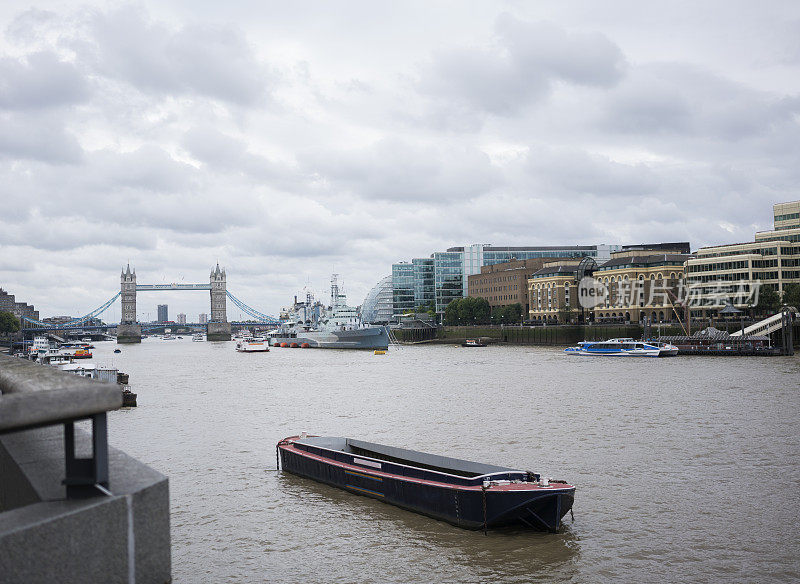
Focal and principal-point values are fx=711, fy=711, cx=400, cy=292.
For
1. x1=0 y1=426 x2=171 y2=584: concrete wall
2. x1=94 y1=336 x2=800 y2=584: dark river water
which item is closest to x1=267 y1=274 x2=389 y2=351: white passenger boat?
x1=94 y1=336 x2=800 y2=584: dark river water

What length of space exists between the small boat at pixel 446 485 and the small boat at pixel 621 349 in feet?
241

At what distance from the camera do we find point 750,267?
118 m

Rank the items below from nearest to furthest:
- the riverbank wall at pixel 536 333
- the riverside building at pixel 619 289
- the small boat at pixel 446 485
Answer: the small boat at pixel 446 485
the riverbank wall at pixel 536 333
the riverside building at pixel 619 289

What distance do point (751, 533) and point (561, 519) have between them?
4.46m

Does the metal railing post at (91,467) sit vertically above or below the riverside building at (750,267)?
below

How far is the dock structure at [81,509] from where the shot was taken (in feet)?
19.4

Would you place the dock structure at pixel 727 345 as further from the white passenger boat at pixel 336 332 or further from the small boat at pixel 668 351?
the white passenger boat at pixel 336 332

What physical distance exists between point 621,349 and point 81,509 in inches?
3732

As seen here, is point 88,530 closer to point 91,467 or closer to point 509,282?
point 91,467

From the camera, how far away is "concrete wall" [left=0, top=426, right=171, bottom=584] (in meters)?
5.86

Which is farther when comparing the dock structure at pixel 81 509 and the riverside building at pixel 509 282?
the riverside building at pixel 509 282

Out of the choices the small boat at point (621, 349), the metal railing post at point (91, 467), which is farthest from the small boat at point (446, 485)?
the small boat at point (621, 349)

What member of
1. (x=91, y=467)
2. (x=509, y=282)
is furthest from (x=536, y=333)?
(x=91, y=467)

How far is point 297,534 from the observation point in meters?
17.9
